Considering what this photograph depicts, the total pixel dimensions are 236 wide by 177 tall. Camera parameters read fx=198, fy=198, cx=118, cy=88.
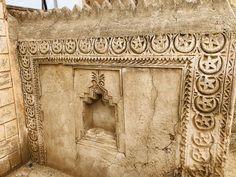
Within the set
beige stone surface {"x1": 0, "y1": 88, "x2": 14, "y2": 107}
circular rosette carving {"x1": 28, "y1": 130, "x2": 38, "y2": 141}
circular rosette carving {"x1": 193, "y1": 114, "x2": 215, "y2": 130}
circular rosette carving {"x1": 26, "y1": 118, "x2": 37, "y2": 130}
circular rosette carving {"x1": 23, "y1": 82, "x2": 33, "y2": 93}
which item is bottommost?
circular rosette carving {"x1": 28, "y1": 130, "x2": 38, "y2": 141}

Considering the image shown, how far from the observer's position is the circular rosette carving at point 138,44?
1859 millimetres

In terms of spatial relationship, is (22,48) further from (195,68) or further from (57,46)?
(195,68)

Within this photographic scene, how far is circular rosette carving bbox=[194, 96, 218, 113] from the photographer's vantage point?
171 centimetres

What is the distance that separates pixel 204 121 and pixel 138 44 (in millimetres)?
922

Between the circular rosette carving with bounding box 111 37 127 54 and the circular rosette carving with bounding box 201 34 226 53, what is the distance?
714 mm

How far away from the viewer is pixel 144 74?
1.94m

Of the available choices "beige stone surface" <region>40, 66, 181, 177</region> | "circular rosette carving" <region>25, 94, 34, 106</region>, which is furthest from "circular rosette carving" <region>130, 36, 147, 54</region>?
"circular rosette carving" <region>25, 94, 34, 106</region>

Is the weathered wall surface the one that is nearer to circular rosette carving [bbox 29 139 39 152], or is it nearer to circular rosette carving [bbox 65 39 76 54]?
circular rosette carving [bbox 29 139 39 152]

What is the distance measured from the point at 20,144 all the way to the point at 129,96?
1.82 meters

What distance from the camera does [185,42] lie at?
1.69m

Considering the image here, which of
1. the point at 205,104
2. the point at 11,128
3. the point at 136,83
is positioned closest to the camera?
the point at 205,104

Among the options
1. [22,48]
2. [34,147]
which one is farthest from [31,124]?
[22,48]

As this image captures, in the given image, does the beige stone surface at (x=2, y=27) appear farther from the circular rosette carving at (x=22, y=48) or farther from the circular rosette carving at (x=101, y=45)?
the circular rosette carving at (x=101, y=45)

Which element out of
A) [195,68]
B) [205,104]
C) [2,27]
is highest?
[2,27]
